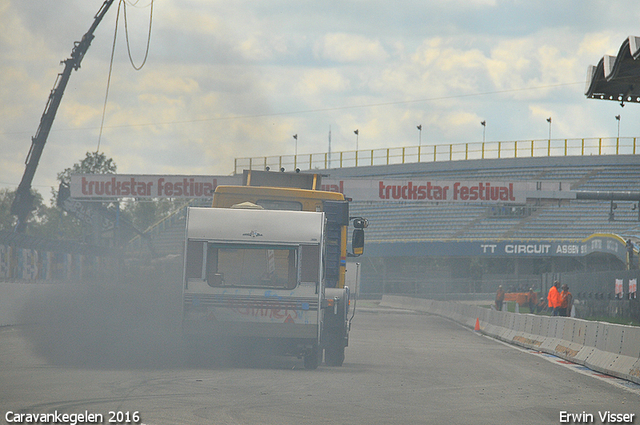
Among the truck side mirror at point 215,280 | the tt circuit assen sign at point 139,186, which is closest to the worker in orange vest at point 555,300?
the truck side mirror at point 215,280

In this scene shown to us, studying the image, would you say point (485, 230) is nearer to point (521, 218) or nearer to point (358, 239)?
point (521, 218)

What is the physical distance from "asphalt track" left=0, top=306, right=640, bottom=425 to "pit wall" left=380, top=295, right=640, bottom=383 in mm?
491

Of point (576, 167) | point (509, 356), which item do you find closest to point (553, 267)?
point (576, 167)

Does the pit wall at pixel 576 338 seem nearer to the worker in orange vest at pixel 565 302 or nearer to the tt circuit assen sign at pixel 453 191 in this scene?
the worker in orange vest at pixel 565 302

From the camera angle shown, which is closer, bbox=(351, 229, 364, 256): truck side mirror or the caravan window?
the caravan window

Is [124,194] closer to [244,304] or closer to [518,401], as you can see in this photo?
[244,304]

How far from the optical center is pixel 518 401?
35.3ft

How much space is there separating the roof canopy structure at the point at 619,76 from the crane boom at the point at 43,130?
38.7 metres

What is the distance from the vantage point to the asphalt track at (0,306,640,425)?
9094mm

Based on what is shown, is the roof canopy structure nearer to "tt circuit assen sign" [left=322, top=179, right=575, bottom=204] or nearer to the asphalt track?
the asphalt track

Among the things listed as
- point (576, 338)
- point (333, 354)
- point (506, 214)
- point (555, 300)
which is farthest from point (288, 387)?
point (506, 214)

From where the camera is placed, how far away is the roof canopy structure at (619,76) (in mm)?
12555

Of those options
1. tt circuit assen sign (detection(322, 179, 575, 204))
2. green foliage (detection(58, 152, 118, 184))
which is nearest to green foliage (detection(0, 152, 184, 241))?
green foliage (detection(58, 152, 118, 184))

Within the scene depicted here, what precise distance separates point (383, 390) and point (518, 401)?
1762mm
